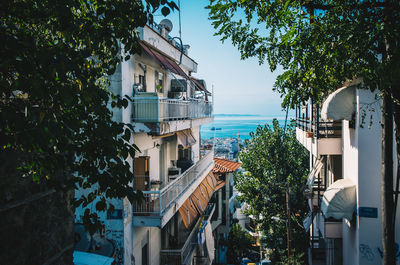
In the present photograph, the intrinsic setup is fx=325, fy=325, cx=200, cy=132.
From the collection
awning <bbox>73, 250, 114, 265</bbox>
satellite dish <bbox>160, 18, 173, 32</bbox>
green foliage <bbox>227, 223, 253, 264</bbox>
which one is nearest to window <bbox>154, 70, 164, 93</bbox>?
satellite dish <bbox>160, 18, 173, 32</bbox>

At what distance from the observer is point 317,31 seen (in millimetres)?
5773

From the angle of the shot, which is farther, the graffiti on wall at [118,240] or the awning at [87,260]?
the graffiti on wall at [118,240]

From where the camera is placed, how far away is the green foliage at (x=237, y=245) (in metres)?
30.6

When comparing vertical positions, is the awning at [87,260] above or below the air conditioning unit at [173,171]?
below

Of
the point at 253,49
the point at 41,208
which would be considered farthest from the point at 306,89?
the point at 41,208

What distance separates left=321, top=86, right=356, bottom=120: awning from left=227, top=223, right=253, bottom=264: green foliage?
76.5 ft

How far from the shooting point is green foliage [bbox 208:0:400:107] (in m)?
5.05

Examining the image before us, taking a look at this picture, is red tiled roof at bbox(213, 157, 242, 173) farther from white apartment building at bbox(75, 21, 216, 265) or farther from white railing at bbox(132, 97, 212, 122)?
white railing at bbox(132, 97, 212, 122)

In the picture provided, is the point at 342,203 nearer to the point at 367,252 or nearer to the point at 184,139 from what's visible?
the point at 367,252

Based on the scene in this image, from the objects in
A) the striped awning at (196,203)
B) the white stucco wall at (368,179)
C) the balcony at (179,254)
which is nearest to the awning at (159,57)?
the striped awning at (196,203)

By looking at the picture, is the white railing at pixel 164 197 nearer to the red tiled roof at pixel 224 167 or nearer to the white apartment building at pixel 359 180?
the white apartment building at pixel 359 180

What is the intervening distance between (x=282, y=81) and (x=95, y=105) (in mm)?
4777

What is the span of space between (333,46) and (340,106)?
4.15m

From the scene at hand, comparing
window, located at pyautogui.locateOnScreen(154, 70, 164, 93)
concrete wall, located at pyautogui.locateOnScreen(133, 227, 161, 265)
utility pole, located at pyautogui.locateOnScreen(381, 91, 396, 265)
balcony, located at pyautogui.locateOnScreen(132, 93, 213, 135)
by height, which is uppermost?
window, located at pyautogui.locateOnScreen(154, 70, 164, 93)
